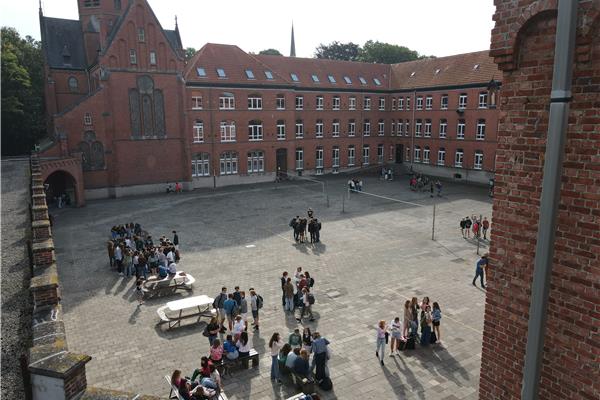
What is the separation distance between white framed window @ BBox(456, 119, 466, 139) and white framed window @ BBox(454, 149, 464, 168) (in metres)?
1.47

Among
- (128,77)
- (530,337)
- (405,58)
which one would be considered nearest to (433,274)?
(530,337)

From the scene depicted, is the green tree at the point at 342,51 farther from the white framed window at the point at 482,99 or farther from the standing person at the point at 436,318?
the standing person at the point at 436,318

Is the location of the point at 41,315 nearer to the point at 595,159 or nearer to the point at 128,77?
the point at 595,159

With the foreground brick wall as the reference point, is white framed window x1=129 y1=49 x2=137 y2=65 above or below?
above

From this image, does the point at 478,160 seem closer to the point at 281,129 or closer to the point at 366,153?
the point at 366,153

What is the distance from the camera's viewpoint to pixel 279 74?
158 ft

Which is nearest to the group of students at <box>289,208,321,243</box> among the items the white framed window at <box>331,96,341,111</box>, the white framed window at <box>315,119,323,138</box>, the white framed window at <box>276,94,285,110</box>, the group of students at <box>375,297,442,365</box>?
the group of students at <box>375,297,442,365</box>

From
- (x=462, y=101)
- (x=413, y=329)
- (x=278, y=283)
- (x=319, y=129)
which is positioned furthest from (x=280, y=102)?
(x=413, y=329)

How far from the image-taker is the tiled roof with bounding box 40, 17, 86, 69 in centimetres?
4506

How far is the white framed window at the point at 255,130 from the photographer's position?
45500 millimetres

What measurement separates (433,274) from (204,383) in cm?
1291

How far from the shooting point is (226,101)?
143 feet

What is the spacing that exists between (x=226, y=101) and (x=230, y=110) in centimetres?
94

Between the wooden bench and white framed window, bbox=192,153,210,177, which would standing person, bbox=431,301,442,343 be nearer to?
the wooden bench
